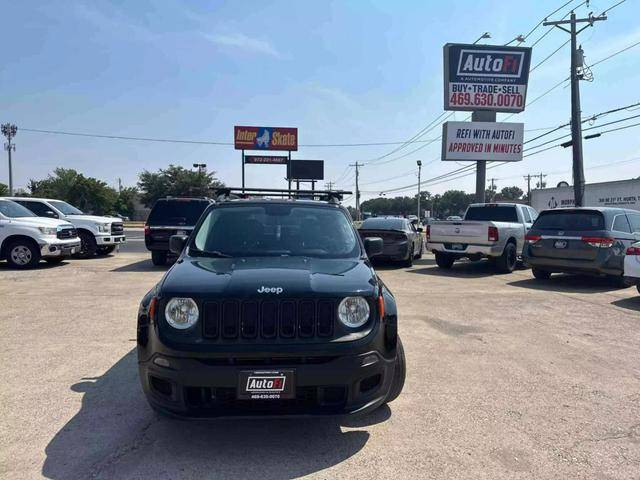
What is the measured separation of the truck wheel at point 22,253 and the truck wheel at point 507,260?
12309 mm

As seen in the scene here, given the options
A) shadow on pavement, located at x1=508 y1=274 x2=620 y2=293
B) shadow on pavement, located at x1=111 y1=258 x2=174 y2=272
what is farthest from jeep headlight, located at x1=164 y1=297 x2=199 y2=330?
shadow on pavement, located at x1=111 y1=258 x2=174 y2=272

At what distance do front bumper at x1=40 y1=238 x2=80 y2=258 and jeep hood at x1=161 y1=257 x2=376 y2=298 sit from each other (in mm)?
10848

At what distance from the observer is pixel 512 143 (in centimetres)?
2267

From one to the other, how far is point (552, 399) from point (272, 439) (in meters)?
2.57

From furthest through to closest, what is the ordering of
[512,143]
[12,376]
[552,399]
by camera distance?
[512,143] → [12,376] → [552,399]

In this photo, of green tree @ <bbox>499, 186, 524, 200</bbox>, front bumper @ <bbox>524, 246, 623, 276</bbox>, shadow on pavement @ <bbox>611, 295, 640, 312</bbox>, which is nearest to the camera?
shadow on pavement @ <bbox>611, 295, 640, 312</bbox>

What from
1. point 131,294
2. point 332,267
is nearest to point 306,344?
point 332,267

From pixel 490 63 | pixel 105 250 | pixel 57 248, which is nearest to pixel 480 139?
pixel 490 63

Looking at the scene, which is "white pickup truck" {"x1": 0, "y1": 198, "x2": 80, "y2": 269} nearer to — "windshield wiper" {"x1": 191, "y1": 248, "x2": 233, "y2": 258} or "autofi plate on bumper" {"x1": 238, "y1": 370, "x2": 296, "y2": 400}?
"windshield wiper" {"x1": 191, "y1": 248, "x2": 233, "y2": 258}

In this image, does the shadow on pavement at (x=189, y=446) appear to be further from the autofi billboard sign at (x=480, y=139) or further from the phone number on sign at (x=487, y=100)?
the phone number on sign at (x=487, y=100)

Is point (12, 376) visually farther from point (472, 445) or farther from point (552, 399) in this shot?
point (552, 399)

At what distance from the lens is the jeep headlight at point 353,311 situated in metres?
3.38

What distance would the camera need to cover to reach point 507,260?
13695 millimetres

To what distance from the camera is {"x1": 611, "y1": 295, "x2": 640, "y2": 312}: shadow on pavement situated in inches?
350
